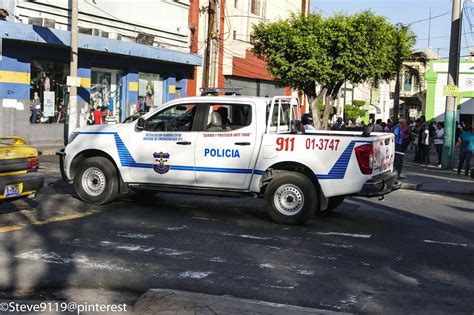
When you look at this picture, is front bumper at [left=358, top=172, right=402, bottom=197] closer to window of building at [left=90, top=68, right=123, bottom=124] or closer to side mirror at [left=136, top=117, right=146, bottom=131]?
side mirror at [left=136, top=117, right=146, bottom=131]

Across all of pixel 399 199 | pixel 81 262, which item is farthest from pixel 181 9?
pixel 81 262

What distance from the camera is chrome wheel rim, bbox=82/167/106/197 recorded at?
1075 cm

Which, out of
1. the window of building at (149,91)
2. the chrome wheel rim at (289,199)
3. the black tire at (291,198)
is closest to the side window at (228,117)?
the black tire at (291,198)

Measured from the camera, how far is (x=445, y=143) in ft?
69.9

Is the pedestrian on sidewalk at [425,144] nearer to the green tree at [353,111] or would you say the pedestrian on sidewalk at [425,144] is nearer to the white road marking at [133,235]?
the white road marking at [133,235]

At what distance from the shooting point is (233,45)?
38.1 m

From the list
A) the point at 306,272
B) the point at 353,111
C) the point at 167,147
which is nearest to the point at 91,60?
the point at 167,147

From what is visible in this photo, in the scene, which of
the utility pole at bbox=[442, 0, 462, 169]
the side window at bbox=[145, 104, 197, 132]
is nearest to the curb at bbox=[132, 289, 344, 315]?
the side window at bbox=[145, 104, 197, 132]

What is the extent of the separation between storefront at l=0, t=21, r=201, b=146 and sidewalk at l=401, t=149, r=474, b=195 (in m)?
12.0

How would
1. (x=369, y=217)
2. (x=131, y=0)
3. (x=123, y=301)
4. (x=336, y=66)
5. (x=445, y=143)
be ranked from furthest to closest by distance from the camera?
(x=336, y=66)
(x=131, y=0)
(x=445, y=143)
(x=369, y=217)
(x=123, y=301)

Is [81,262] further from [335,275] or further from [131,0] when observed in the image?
[131,0]

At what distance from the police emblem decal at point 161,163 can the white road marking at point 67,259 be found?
3168 mm

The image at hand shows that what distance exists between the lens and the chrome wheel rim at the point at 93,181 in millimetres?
10750

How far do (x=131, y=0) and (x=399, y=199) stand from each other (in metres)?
18.7
